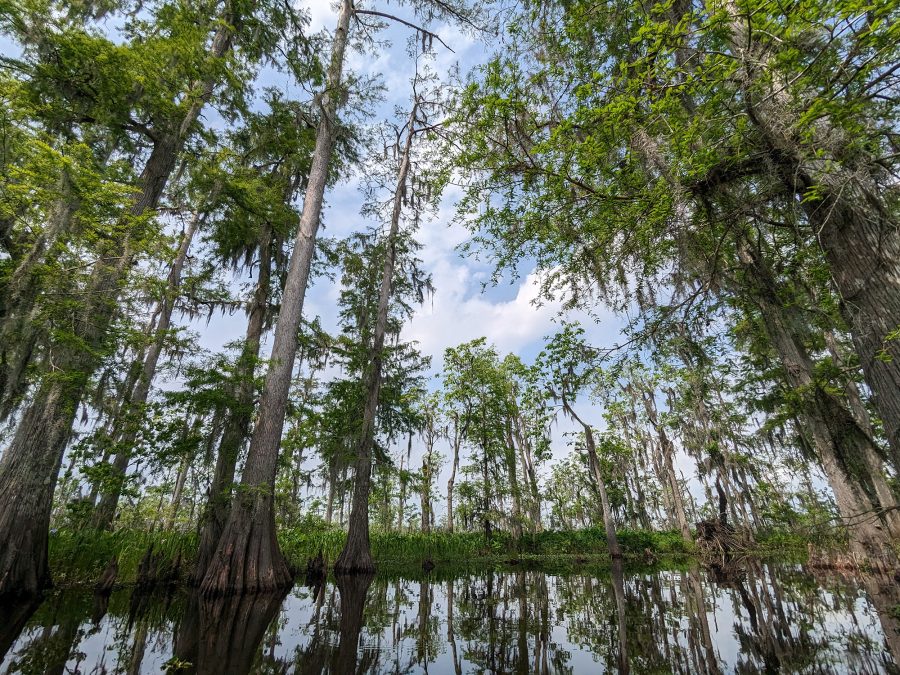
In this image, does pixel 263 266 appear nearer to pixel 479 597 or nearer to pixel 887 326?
pixel 479 597

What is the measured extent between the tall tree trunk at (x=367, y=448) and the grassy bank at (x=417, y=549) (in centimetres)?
131

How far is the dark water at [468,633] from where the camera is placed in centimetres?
284

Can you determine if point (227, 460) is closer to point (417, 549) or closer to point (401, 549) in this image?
point (401, 549)

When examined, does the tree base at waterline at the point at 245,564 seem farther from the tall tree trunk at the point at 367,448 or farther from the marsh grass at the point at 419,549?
the tall tree trunk at the point at 367,448

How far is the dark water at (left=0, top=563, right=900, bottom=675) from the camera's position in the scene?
9.32 feet

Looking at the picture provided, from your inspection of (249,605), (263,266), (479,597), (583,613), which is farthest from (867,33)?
(263,266)

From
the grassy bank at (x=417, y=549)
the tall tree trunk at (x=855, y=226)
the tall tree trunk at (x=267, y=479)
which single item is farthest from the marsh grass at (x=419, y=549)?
the tall tree trunk at (x=855, y=226)

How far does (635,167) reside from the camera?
12.9ft

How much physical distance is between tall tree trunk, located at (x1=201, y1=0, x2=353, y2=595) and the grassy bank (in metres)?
2.22

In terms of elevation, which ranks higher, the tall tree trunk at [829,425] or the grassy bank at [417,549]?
the tall tree trunk at [829,425]

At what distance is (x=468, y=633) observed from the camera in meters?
3.85

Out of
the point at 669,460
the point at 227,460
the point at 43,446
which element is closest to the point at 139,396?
the point at 227,460

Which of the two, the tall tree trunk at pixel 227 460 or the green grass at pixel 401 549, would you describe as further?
the tall tree trunk at pixel 227 460

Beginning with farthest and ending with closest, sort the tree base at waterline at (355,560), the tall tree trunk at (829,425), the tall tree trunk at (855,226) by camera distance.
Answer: the tree base at waterline at (355,560)
the tall tree trunk at (829,425)
the tall tree trunk at (855,226)
